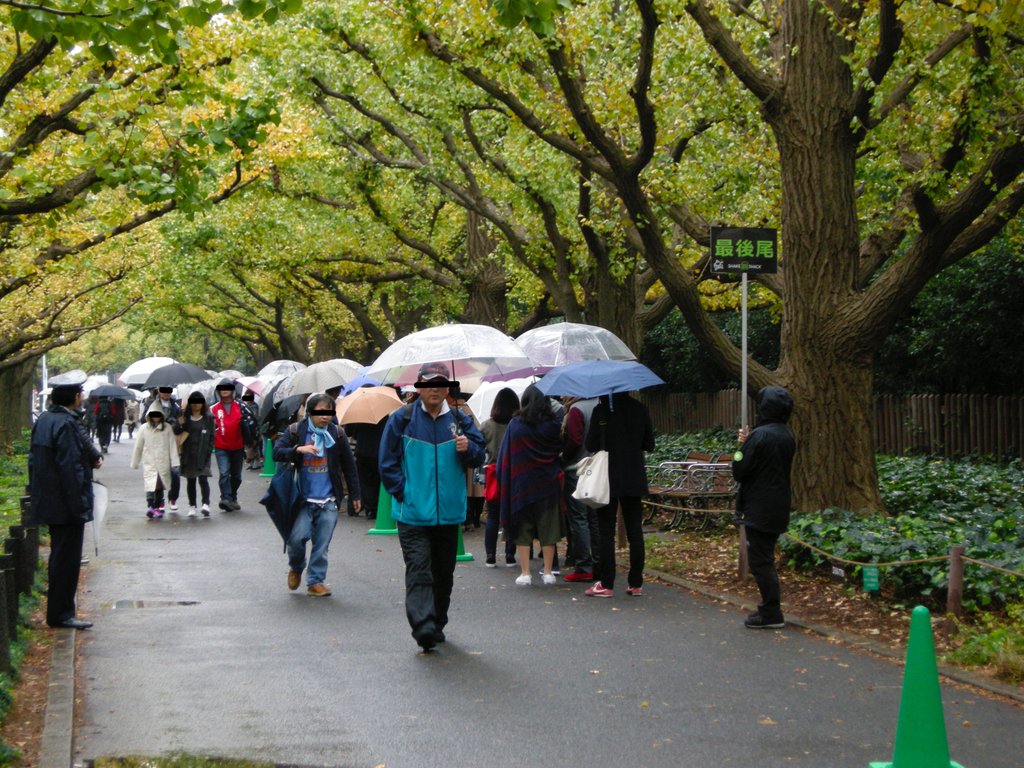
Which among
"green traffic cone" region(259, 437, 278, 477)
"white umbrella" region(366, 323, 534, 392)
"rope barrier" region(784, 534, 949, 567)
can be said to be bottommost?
"rope barrier" region(784, 534, 949, 567)

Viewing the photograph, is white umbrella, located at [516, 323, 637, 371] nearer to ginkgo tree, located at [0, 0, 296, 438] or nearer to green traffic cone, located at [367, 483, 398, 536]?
green traffic cone, located at [367, 483, 398, 536]

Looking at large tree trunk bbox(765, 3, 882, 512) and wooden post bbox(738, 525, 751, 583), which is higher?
large tree trunk bbox(765, 3, 882, 512)

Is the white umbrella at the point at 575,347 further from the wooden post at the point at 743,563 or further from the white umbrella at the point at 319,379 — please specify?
the white umbrella at the point at 319,379

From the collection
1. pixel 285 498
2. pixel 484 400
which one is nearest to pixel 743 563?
pixel 285 498

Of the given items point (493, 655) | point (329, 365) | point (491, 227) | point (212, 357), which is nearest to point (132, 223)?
point (329, 365)

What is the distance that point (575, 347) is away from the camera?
16.3 metres

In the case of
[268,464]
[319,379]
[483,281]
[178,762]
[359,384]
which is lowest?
[178,762]

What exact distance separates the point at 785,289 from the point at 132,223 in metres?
10.3

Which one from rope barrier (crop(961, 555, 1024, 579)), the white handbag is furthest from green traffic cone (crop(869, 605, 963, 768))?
the white handbag

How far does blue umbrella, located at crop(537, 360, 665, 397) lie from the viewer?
1073 cm

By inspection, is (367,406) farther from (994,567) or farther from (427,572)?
(994,567)

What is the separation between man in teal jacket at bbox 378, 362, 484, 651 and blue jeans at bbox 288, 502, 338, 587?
7.93ft

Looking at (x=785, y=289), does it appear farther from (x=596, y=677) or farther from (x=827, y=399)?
(x=596, y=677)

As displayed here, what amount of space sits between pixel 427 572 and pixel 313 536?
2.81 meters
